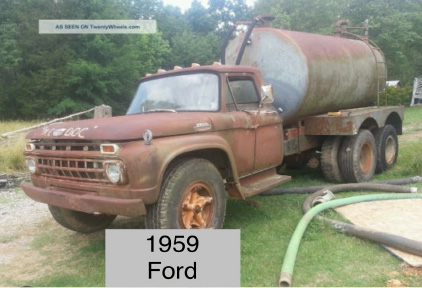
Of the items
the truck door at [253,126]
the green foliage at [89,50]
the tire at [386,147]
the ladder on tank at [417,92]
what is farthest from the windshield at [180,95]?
the ladder on tank at [417,92]

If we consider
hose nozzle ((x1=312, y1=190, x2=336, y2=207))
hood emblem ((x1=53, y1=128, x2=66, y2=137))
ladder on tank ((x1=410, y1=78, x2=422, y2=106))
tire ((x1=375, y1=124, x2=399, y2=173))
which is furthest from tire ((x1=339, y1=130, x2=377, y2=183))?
ladder on tank ((x1=410, y1=78, x2=422, y2=106))

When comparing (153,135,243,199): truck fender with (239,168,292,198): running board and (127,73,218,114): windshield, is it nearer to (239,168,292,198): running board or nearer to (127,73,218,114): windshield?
(239,168,292,198): running board

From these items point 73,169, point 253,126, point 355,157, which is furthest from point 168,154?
point 355,157

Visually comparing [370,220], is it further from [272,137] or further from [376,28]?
[376,28]

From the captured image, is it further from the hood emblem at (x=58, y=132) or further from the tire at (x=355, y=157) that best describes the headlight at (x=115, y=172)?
the tire at (x=355, y=157)

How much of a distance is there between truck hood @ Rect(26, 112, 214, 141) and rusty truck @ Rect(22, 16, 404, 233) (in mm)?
12

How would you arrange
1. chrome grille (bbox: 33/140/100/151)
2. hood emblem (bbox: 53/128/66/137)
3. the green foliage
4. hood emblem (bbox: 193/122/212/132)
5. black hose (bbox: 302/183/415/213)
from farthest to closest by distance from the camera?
1. the green foliage
2. black hose (bbox: 302/183/415/213)
3. hood emblem (bbox: 193/122/212/132)
4. hood emblem (bbox: 53/128/66/137)
5. chrome grille (bbox: 33/140/100/151)

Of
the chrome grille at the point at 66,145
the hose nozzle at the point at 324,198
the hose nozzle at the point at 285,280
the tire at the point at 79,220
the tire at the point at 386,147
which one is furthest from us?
the tire at the point at 386,147

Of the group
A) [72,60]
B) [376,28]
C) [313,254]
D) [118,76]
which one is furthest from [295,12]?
[313,254]

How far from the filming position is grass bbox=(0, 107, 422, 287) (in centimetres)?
350

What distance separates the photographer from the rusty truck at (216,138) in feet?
11.7

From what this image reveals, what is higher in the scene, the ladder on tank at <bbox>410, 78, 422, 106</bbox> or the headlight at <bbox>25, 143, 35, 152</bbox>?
the ladder on tank at <bbox>410, 78, 422, 106</bbox>

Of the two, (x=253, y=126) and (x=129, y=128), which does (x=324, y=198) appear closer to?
(x=253, y=126)

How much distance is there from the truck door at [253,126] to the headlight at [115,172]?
158 centimetres
